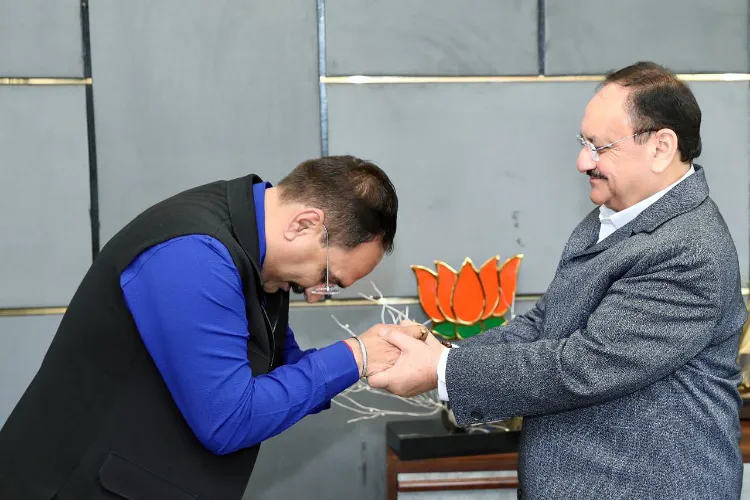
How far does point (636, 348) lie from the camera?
1.39 metres

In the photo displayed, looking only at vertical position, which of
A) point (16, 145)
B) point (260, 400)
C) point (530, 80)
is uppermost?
point (530, 80)

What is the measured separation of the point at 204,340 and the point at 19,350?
5.27ft

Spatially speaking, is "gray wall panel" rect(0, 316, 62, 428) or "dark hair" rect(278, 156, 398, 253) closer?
"dark hair" rect(278, 156, 398, 253)

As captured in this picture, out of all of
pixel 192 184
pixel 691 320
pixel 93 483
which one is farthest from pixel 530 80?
pixel 93 483

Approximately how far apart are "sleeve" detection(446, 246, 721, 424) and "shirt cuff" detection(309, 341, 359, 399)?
0.90ft

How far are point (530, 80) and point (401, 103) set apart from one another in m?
0.45

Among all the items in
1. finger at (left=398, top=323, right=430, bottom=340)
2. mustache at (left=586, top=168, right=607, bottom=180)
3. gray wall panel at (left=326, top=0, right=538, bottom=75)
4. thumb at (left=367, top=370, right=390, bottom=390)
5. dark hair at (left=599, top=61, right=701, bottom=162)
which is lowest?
thumb at (left=367, top=370, right=390, bottom=390)

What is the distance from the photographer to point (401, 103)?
264 cm

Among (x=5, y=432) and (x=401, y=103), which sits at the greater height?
(x=401, y=103)

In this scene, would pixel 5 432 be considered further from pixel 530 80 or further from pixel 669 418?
pixel 530 80

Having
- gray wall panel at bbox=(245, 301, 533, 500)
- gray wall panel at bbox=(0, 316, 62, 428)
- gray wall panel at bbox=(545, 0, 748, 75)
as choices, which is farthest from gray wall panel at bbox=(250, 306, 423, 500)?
gray wall panel at bbox=(545, 0, 748, 75)

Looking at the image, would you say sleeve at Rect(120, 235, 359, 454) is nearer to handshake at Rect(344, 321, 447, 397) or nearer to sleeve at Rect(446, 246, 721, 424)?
handshake at Rect(344, 321, 447, 397)

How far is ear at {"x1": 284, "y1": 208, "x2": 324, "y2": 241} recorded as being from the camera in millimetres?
1405

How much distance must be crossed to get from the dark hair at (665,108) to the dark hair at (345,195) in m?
0.51
